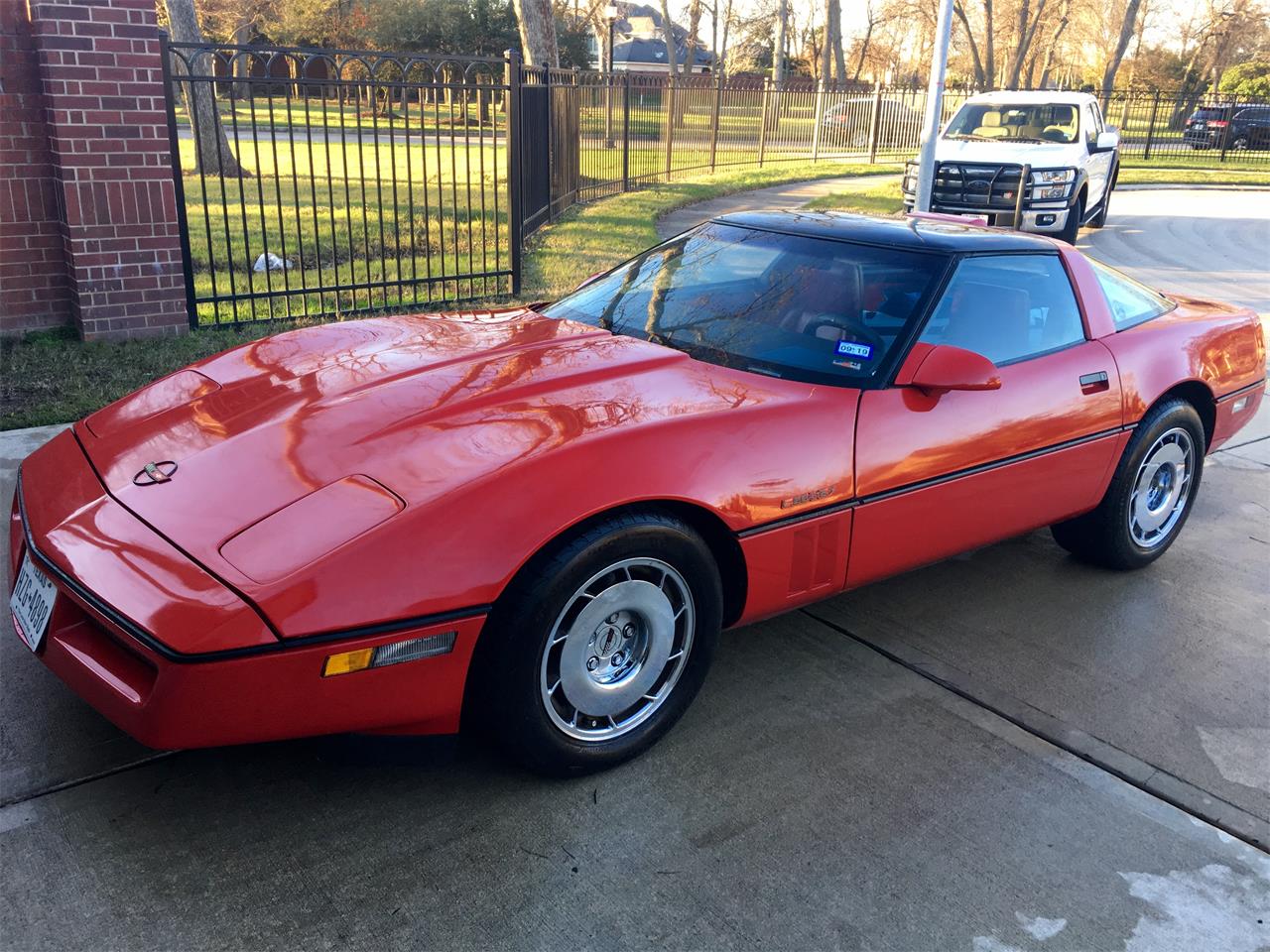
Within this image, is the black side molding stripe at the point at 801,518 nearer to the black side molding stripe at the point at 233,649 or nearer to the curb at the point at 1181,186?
the black side molding stripe at the point at 233,649

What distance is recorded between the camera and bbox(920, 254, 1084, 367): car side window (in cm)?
370

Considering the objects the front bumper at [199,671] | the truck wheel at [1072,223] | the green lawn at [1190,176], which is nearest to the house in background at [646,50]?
the green lawn at [1190,176]

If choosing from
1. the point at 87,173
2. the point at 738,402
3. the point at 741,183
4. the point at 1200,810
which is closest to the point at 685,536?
the point at 738,402

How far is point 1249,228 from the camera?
650 inches

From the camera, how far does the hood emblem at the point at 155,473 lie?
2.75 metres

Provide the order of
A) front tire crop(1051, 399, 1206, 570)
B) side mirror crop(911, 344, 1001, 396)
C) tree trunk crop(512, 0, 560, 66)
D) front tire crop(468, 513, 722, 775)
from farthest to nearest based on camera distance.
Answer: tree trunk crop(512, 0, 560, 66) → front tire crop(1051, 399, 1206, 570) → side mirror crop(911, 344, 1001, 396) → front tire crop(468, 513, 722, 775)

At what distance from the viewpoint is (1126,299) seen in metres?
4.43

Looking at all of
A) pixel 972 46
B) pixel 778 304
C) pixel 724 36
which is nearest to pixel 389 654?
pixel 778 304

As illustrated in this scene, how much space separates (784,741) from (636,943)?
95cm

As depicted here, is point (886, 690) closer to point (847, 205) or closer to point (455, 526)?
point (455, 526)

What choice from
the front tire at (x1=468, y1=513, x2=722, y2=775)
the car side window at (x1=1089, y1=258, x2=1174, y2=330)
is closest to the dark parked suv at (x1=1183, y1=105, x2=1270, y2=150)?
the car side window at (x1=1089, y1=258, x2=1174, y2=330)

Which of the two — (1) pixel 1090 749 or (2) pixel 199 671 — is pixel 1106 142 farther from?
(2) pixel 199 671

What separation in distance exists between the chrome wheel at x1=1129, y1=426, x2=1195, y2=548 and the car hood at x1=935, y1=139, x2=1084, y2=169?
9522 millimetres

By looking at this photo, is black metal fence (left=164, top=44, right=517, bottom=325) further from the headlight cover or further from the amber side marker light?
the headlight cover
